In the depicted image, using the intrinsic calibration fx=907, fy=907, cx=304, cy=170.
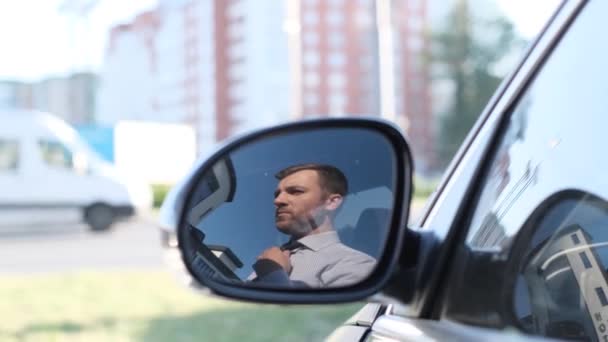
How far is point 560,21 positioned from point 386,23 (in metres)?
7.51

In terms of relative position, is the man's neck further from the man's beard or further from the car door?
the car door

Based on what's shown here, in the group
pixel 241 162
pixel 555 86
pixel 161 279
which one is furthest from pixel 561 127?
pixel 161 279

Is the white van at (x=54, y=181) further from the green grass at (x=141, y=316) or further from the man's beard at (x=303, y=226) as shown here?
the man's beard at (x=303, y=226)

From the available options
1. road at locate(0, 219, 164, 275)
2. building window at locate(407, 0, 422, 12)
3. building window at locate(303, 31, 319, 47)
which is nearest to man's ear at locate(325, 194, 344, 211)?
road at locate(0, 219, 164, 275)

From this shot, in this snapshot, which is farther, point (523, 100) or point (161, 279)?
point (161, 279)

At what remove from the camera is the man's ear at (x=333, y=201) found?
1.33m

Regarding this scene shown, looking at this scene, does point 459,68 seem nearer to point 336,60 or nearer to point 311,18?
point 311,18

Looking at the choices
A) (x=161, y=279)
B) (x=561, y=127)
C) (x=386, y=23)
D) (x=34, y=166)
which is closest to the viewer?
(x=561, y=127)

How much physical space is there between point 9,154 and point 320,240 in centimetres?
1744

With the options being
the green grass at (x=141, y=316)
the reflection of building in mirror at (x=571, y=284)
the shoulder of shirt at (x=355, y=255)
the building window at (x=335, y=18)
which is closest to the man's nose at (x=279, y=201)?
the shoulder of shirt at (x=355, y=255)

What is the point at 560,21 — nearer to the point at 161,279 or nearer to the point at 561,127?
the point at 561,127

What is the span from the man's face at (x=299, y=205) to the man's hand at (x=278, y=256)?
1.2 inches

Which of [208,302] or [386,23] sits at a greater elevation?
[386,23]

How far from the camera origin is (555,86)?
1289 mm
